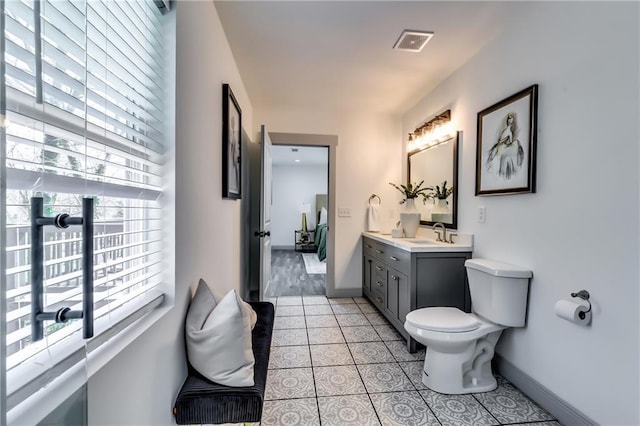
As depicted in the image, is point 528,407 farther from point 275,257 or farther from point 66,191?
point 275,257

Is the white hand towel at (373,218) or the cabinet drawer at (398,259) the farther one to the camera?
the white hand towel at (373,218)

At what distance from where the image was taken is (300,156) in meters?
6.78

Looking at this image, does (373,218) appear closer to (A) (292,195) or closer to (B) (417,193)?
(B) (417,193)

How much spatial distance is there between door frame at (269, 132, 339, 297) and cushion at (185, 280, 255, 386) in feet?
8.32

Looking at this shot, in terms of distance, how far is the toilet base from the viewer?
74.7 inches

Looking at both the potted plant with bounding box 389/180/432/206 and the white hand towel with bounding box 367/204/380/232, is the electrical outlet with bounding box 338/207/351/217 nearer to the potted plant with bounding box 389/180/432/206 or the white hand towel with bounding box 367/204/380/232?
the white hand towel with bounding box 367/204/380/232

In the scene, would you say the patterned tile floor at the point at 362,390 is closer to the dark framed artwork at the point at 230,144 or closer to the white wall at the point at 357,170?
the white wall at the point at 357,170

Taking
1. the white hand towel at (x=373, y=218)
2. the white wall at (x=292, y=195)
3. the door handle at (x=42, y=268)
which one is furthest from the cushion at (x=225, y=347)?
the white wall at (x=292, y=195)

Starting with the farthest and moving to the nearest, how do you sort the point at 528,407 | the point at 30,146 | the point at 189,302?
the point at 528,407
the point at 189,302
the point at 30,146

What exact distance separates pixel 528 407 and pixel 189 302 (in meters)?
2.00

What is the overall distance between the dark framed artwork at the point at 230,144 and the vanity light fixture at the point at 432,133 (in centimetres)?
192

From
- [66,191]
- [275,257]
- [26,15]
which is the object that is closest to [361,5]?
[26,15]

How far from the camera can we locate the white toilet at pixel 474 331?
6.09ft

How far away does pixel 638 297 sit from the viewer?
1.27 metres
